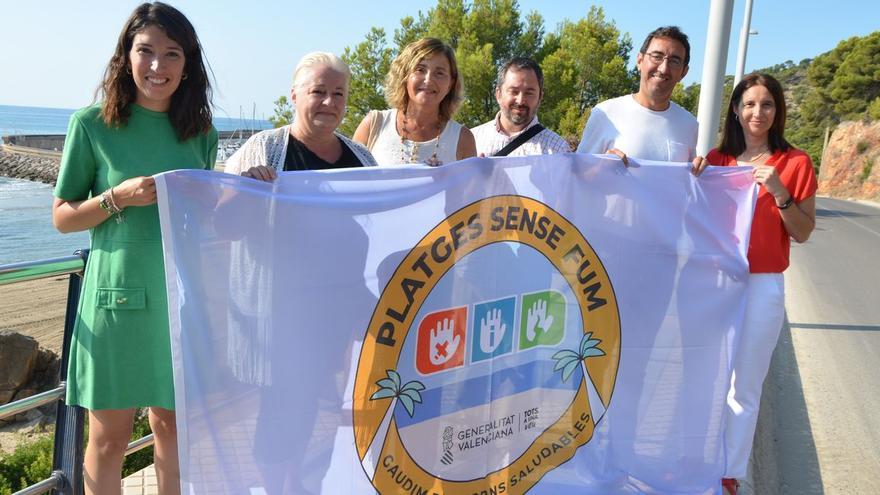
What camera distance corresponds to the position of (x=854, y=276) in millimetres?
11375

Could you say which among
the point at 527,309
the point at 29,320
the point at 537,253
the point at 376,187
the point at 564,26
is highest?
the point at 564,26

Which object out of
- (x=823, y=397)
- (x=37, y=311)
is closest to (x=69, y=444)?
(x=823, y=397)

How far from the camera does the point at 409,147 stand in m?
3.49

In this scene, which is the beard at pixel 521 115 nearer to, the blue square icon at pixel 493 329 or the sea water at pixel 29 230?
the blue square icon at pixel 493 329

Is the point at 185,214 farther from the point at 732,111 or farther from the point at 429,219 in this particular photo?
the point at 732,111

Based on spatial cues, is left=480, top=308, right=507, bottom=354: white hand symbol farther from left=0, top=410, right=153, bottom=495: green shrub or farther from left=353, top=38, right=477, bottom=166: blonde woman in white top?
left=0, top=410, right=153, bottom=495: green shrub

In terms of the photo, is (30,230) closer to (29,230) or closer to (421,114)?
(29,230)

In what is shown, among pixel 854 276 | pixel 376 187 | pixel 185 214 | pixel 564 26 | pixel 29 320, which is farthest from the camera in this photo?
pixel 564 26

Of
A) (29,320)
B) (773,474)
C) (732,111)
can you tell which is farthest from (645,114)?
(29,320)

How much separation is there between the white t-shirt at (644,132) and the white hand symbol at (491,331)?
1.27 meters

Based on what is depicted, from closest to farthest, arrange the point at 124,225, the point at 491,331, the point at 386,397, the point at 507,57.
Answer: the point at 124,225, the point at 386,397, the point at 491,331, the point at 507,57

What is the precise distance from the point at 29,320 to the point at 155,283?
21.4 meters

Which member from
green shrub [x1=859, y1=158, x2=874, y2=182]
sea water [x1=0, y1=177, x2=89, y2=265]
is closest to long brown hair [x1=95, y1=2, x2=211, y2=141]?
sea water [x1=0, y1=177, x2=89, y2=265]

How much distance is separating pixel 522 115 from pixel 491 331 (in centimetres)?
134
